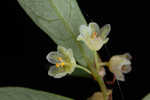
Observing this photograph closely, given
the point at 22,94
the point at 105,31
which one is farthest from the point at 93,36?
the point at 22,94

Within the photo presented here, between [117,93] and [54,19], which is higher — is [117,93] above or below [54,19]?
below

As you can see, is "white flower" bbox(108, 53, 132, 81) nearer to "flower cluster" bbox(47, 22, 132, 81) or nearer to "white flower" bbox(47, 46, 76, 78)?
"flower cluster" bbox(47, 22, 132, 81)

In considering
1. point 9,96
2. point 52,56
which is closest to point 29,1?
point 52,56

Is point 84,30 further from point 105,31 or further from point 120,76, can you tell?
point 120,76

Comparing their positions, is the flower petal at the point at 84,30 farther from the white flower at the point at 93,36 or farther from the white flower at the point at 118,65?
the white flower at the point at 118,65

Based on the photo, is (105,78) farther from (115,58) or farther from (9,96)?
(9,96)

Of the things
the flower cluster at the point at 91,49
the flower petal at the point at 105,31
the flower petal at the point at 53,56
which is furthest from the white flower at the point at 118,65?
the flower petal at the point at 53,56
